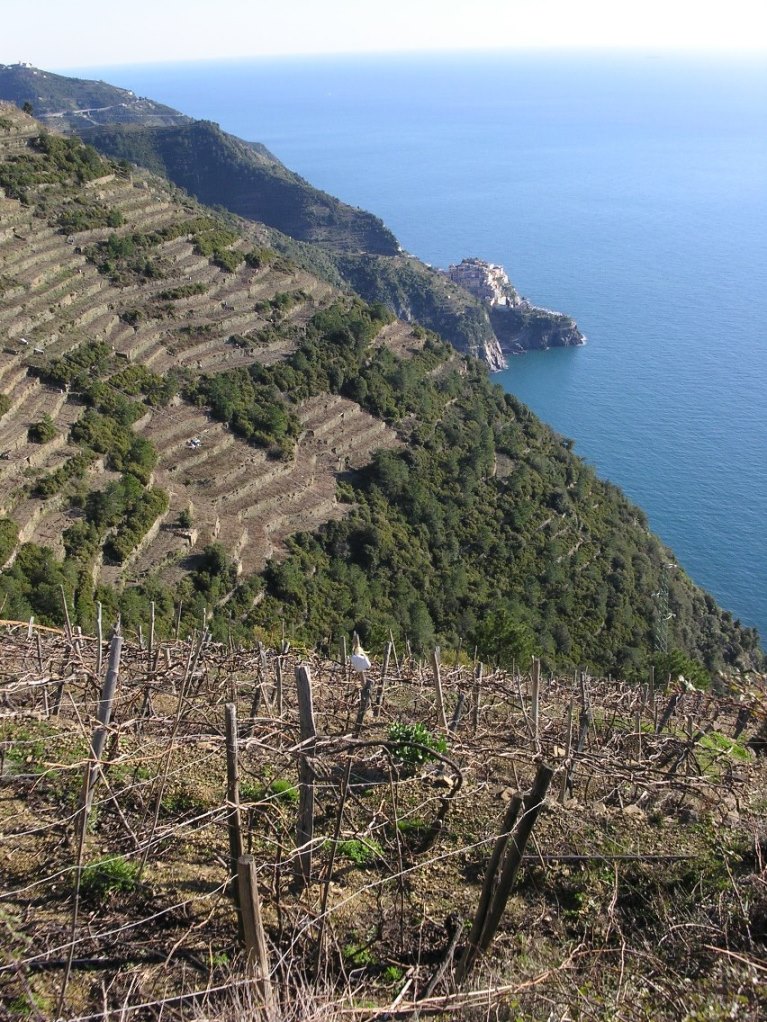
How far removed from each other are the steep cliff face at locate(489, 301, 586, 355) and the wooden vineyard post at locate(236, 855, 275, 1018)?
6577 cm

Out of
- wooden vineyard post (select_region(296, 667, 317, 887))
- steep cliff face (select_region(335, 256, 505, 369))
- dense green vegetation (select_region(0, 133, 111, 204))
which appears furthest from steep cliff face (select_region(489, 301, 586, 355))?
wooden vineyard post (select_region(296, 667, 317, 887))

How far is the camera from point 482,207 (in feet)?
358

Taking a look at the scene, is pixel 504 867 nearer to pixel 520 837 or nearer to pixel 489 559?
pixel 520 837

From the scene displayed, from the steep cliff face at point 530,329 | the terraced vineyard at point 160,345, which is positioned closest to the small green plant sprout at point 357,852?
the terraced vineyard at point 160,345

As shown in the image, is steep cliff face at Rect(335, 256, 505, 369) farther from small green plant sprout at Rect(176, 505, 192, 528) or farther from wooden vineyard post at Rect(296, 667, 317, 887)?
wooden vineyard post at Rect(296, 667, 317, 887)

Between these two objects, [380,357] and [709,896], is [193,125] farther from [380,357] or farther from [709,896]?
[709,896]

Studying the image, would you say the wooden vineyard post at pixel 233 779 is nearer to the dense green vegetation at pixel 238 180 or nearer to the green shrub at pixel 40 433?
the green shrub at pixel 40 433

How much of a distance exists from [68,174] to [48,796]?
95.1ft

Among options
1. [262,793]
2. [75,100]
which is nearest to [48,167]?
[262,793]

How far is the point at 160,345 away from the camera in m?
23.0

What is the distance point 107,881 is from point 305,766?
3.88 feet

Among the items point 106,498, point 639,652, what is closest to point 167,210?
point 106,498

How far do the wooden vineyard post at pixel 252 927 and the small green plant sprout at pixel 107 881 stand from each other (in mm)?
894

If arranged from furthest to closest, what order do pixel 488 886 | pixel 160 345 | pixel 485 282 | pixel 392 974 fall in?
pixel 485 282 < pixel 160 345 < pixel 392 974 < pixel 488 886
